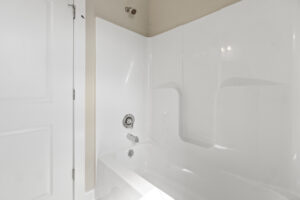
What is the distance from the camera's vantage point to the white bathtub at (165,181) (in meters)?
1.06

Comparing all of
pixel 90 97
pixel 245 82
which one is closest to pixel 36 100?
pixel 90 97

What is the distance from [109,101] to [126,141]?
0.53 m

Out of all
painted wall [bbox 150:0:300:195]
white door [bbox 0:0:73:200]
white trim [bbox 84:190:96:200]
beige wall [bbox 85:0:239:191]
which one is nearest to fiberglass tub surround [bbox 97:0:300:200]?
painted wall [bbox 150:0:300:195]

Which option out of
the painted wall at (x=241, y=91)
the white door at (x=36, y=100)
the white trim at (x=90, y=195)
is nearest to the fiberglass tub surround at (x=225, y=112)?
the painted wall at (x=241, y=91)

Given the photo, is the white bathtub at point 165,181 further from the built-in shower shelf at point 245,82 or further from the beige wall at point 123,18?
the built-in shower shelf at point 245,82

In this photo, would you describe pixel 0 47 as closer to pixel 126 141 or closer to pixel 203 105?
pixel 126 141

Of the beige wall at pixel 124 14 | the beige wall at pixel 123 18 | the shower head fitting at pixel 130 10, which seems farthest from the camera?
the shower head fitting at pixel 130 10

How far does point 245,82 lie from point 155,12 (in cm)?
145

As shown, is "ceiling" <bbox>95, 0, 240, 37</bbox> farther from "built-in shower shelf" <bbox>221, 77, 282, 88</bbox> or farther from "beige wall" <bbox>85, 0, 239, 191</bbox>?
"built-in shower shelf" <bbox>221, 77, 282, 88</bbox>

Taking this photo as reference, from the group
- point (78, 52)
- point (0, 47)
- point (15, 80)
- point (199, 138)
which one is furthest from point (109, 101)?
point (199, 138)

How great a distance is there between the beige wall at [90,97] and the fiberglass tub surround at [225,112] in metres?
0.10

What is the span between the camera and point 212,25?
1430 millimetres

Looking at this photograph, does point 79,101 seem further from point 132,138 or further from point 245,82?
point 245,82

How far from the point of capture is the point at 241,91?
4.14ft
